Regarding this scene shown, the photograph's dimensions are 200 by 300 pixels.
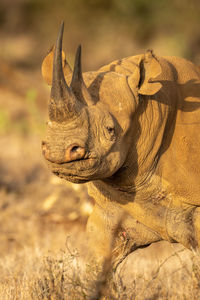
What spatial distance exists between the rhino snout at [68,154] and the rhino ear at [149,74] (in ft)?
2.42

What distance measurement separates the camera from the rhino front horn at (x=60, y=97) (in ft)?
12.6

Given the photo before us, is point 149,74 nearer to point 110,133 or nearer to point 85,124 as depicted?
point 110,133

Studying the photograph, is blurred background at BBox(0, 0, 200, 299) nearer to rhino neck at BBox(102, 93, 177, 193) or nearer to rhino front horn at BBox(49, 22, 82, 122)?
rhino neck at BBox(102, 93, 177, 193)

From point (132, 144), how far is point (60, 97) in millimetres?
849

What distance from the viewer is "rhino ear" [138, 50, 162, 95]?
14.0 feet

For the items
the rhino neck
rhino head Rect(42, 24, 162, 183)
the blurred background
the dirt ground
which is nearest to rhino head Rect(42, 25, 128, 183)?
rhino head Rect(42, 24, 162, 183)

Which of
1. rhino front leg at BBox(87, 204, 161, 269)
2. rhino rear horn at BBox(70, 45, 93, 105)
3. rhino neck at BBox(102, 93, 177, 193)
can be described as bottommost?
rhino front leg at BBox(87, 204, 161, 269)

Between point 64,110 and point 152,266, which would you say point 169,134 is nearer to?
point 64,110

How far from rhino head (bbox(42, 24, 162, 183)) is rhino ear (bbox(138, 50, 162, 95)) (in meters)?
0.06

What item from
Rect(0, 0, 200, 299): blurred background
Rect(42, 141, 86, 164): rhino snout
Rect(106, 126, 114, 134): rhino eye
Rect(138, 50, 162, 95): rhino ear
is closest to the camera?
Rect(42, 141, 86, 164): rhino snout

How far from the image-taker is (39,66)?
63.4 feet

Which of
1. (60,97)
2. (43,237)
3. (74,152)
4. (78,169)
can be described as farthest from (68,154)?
(43,237)

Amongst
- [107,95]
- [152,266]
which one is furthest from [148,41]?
[107,95]

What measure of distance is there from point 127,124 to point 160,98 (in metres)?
0.43
